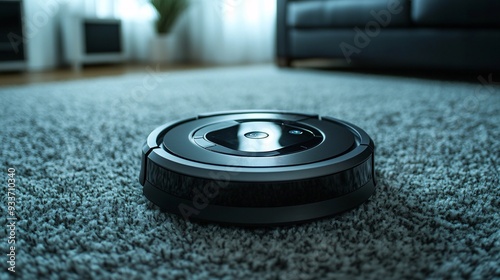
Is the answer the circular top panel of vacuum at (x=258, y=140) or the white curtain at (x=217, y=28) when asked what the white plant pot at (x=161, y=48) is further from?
the circular top panel of vacuum at (x=258, y=140)

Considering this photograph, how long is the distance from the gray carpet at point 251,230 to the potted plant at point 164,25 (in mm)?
2089

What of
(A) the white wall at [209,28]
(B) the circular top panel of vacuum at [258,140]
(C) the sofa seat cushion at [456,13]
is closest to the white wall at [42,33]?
(A) the white wall at [209,28]

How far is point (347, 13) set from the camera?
2.05m

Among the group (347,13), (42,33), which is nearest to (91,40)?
(42,33)

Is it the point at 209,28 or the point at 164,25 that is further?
the point at 209,28

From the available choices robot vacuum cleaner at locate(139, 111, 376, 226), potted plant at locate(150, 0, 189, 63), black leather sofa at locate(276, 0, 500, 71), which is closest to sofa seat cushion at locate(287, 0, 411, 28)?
black leather sofa at locate(276, 0, 500, 71)

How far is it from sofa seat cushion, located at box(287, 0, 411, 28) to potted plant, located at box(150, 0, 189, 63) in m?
1.15

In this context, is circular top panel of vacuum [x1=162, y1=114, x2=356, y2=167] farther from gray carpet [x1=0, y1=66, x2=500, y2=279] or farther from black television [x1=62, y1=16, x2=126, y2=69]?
black television [x1=62, y1=16, x2=126, y2=69]

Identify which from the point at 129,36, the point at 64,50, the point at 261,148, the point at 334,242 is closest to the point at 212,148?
the point at 261,148

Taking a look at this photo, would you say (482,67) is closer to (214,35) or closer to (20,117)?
(20,117)

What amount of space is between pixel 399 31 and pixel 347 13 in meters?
0.26

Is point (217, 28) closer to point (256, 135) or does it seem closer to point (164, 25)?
point (164, 25)

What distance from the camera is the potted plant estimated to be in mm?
3195

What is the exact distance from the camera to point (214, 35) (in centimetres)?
346
